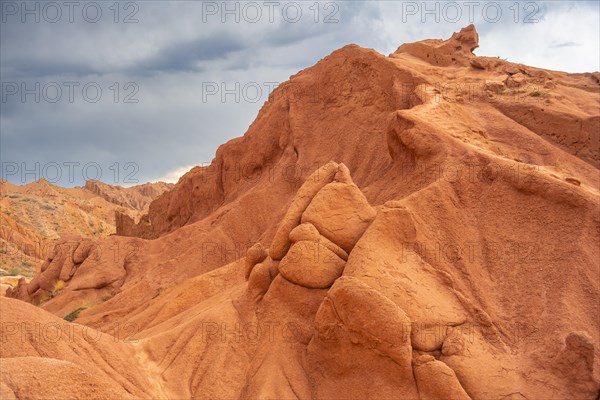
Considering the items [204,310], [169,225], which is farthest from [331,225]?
[169,225]

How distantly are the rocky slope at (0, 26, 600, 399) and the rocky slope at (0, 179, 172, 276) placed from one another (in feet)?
84.9

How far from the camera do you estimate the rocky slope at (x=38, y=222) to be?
38.9m

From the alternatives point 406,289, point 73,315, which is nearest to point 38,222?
point 73,315

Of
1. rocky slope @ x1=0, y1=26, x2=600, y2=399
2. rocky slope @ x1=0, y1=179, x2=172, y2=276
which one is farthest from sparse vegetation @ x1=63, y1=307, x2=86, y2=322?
rocky slope @ x1=0, y1=179, x2=172, y2=276

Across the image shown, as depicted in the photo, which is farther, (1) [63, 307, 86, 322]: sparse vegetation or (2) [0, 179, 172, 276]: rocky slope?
(2) [0, 179, 172, 276]: rocky slope

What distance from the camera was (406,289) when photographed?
9453mm

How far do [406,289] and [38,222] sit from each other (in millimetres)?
45175

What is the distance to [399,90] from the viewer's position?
16047mm

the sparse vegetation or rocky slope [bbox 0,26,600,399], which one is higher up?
rocky slope [bbox 0,26,600,399]

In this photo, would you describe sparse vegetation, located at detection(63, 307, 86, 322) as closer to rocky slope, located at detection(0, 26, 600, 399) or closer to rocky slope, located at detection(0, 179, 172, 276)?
rocky slope, located at detection(0, 26, 600, 399)

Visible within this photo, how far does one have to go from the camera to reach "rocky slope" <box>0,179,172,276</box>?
3894cm

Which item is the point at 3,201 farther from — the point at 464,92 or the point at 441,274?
the point at 441,274

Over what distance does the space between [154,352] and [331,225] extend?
159 inches

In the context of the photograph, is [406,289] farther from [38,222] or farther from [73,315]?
[38,222]
